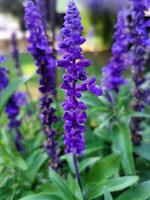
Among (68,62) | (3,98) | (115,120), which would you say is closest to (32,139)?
(3,98)

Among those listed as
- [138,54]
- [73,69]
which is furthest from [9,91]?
[73,69]

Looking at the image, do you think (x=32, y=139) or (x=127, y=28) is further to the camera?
(x=32, y=139)

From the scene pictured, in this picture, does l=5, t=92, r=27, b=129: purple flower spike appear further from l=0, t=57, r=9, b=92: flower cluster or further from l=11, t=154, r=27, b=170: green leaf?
l=11, t=154, r=27, b=170: green leaf

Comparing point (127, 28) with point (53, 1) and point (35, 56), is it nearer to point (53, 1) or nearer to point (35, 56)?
point (53, 1)

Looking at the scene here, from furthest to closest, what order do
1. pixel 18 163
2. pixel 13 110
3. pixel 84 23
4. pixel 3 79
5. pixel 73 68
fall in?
pixel 84 23
pixel 13 110
pixel 3 79
pixel 18 163
pixel 73 68

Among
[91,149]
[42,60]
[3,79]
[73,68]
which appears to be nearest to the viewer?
[73,68]

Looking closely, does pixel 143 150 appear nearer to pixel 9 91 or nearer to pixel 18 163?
pixel 18 163

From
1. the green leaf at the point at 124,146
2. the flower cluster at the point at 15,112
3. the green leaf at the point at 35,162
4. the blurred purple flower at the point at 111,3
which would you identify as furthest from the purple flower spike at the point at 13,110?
the blurred purple flower at the point at 111,3
